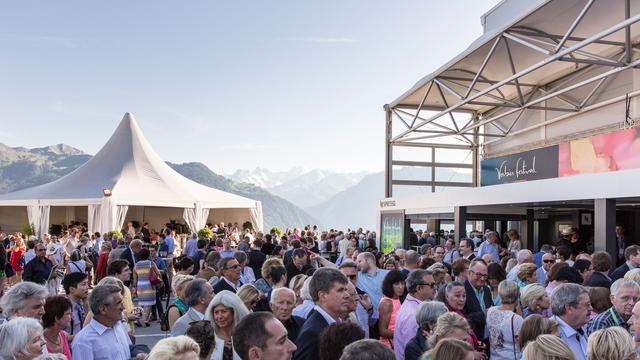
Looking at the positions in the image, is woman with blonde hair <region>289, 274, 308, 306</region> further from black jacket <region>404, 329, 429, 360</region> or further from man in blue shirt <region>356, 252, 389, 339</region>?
A: black jacket <region>404, 329, 429, 360</region>

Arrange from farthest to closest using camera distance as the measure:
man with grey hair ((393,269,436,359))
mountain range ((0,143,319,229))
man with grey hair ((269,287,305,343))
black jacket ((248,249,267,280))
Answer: mountain range ((0,143,319,229))
black jacket ((248,249,267,280))
man with grey hair ((393,269,436,359))
man with grey hair ((269,287,305,343))

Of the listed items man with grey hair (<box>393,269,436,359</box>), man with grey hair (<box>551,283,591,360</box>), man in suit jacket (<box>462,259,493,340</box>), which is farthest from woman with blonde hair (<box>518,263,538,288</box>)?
man with grey hair (<box>551,283,591,360</box>)

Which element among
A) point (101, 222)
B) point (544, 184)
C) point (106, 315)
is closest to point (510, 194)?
point (544, 184)

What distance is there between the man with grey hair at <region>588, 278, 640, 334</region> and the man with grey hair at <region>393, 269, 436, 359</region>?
122 centimetres

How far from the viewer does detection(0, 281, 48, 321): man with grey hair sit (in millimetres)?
3584

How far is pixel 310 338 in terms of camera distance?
3.09m

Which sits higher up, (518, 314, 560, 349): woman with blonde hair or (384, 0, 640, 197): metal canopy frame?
(384, 0, 640, 197): metal canopy frame

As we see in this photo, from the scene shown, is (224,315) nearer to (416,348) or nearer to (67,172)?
(416,348)


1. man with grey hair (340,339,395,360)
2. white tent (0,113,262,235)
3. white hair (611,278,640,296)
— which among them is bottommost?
man with grey hair (340,339,395,360)

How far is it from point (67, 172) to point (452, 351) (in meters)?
137

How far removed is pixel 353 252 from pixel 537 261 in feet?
9.62

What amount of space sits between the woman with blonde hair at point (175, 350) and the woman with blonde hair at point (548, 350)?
1.55 meters

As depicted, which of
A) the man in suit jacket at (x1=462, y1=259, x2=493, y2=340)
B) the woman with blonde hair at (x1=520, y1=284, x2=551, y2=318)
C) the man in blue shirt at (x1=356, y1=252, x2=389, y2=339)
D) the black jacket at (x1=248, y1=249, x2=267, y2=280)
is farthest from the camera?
the black jacket at (x1=248, y1=249, x2=267, y2=280)

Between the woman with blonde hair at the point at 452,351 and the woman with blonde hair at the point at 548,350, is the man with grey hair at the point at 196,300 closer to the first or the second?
the woman with blonde hair at the point at 452,351
